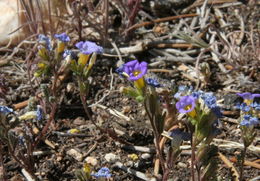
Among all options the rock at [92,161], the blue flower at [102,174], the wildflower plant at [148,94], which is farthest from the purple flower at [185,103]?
the rock at [92,161]

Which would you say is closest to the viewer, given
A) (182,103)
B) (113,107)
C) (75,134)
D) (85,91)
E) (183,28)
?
(182,103)

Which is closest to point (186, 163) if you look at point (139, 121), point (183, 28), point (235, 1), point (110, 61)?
point (139, 121)

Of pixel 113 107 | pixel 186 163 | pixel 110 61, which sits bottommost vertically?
pixel 186 163

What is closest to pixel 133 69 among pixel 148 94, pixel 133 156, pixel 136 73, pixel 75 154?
pixel 136 73

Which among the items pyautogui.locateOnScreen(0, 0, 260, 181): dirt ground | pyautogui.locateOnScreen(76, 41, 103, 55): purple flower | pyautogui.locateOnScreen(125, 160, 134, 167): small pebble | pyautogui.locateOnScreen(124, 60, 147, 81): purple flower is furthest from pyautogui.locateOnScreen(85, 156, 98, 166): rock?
pyautogui.locateOnScreen(124, 60, 147, 81): purple flower

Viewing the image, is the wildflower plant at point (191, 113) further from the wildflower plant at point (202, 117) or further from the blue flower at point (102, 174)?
the blue flower at point (102, 174)

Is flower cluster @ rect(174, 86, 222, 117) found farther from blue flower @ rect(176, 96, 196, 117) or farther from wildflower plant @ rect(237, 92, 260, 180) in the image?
wildflower plant @ rect(237, 92, 260, 180)

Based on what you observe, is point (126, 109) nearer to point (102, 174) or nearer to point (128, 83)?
point (128, 83)

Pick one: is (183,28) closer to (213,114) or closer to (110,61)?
(110,61)
